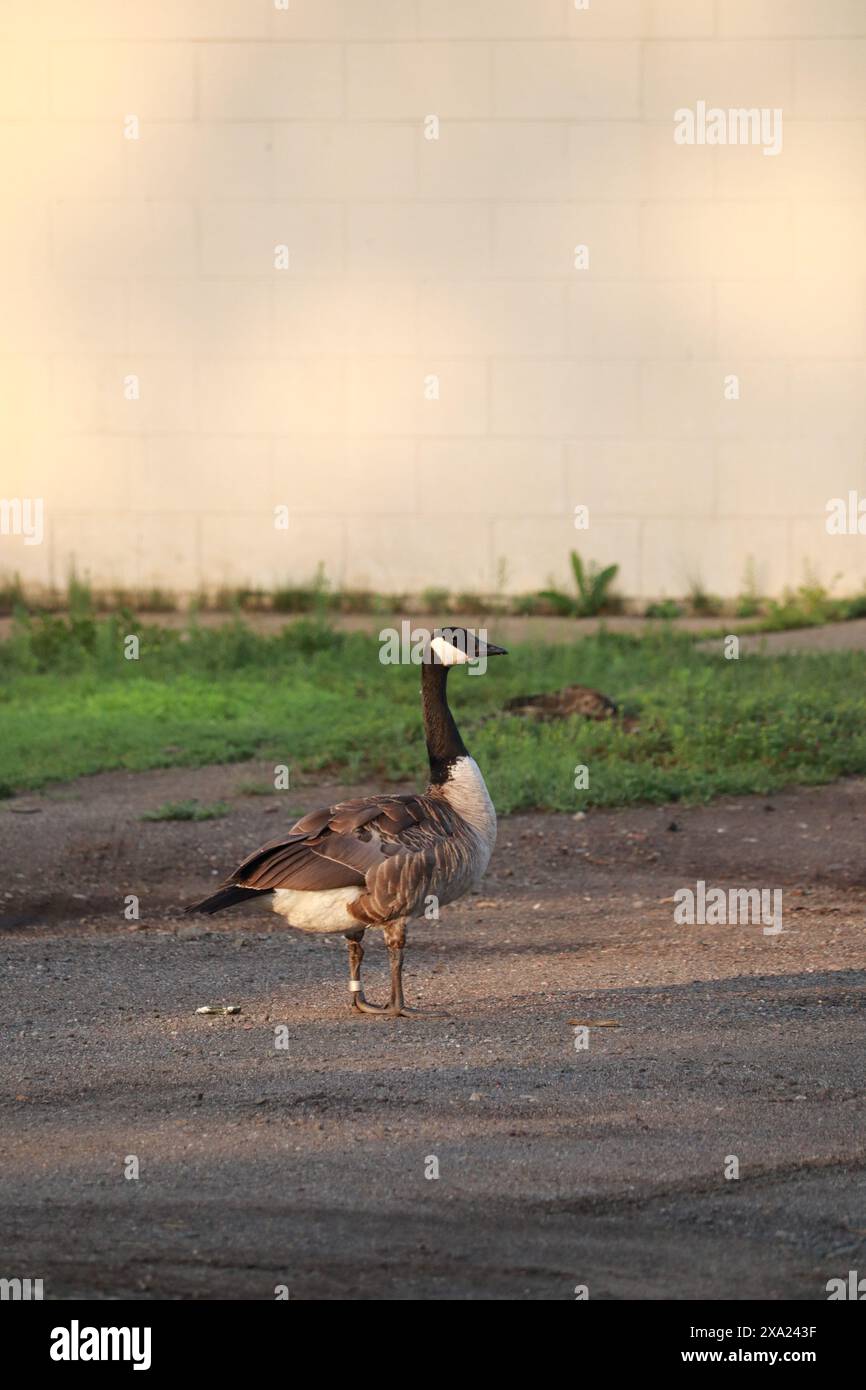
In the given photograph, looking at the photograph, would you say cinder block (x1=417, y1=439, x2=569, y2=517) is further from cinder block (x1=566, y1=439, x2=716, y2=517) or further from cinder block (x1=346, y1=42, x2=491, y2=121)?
cinder block (x1=346, y1=42, x2=491, y2=121)

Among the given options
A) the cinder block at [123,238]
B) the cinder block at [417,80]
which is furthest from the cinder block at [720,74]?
the cinder block at [123,238]

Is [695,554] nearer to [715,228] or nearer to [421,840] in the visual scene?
[715,228]

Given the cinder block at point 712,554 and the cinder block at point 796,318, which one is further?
the cinder block at point 712,554

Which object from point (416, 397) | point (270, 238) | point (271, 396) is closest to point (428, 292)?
point (416, 397)

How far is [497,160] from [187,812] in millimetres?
7371

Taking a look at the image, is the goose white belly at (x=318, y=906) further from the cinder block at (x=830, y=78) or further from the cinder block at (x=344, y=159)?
the cinder block at (x=830, y=78)

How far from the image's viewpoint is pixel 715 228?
14602 millimetres

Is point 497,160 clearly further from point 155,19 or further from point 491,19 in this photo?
point 155,19

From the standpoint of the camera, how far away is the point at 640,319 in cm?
1478

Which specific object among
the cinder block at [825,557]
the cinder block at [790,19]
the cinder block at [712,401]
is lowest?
the cinder block at [825,557]

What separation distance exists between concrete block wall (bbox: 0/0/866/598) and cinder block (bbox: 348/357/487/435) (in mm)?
23

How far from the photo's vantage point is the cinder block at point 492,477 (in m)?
14.9

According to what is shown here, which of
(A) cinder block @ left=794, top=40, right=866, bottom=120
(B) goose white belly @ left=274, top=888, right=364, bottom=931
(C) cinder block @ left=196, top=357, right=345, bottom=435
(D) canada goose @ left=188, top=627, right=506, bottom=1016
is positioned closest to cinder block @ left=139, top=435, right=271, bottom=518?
(C) cinder block @ left=196, top=357, right=345, bottom=435

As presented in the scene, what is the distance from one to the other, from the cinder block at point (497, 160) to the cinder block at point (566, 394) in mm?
1370
